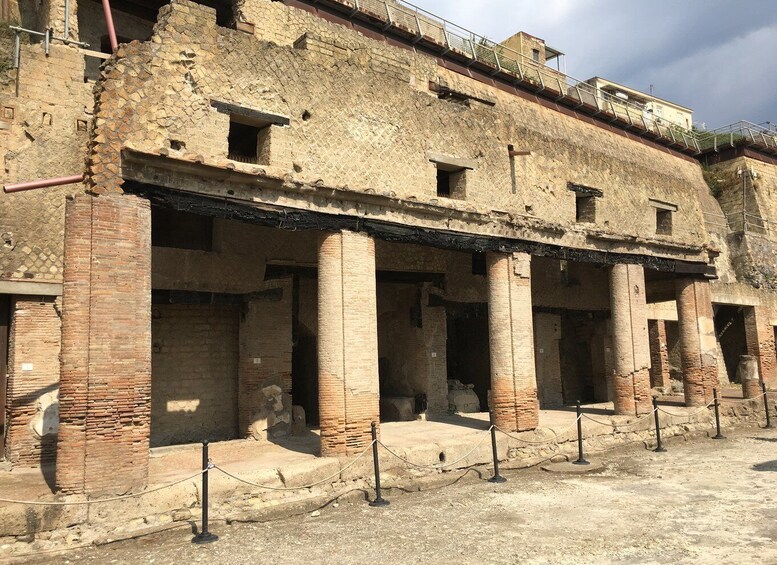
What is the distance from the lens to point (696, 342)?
1639 centimetres

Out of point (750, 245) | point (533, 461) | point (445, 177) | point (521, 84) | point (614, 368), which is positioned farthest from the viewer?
point (750, 245)

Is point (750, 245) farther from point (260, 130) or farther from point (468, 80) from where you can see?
point (260, 130)

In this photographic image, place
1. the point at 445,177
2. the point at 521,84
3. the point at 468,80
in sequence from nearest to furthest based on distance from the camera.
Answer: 1. the point at 445,177
2. the point at 468,80
3. the point at 521,84

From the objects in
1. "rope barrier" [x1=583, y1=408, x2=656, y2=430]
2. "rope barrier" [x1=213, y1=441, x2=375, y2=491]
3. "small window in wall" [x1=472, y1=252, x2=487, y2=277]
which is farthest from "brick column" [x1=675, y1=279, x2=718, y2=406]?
"rope barrier" [x1=213, y1=441, x2=375, y2=491]

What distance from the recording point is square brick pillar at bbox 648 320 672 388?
850 inches

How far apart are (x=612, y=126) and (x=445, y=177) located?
20.1 metres

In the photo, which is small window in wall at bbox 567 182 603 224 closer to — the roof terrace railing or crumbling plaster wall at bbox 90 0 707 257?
crumbling plaster wall at bbox 90 0 707 257

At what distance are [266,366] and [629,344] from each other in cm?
864

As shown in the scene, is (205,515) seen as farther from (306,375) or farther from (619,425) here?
(619,425)

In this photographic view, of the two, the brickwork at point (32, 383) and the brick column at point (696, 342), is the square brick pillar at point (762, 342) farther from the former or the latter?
the brickwork at point (32, 383)

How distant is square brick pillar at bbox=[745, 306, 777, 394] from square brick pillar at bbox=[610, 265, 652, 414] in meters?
9.93

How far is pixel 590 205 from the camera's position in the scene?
14.8m

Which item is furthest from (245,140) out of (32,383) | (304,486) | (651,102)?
(651,102)

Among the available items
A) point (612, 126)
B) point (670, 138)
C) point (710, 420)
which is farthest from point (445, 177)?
point (670, 138)
